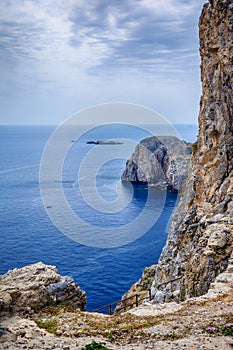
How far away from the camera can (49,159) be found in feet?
544

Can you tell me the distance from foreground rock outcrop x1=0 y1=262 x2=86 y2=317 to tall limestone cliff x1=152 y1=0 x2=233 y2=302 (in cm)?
1005

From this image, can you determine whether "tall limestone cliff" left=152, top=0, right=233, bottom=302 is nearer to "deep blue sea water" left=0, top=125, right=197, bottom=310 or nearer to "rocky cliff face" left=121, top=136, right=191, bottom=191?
"deep blue sea water" left=0, top=125, right=197, bottom=310

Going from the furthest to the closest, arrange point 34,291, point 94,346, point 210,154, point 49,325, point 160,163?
point 160,163, point 210,154, point 34,291, point 49,325, point 94,346

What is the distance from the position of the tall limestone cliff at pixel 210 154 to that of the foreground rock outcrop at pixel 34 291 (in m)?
10.0

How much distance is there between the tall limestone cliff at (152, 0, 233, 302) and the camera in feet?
104

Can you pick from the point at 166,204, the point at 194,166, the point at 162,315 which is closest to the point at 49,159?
the point at 166,204

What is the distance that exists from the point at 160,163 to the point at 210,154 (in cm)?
11557

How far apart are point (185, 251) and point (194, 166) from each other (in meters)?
10.2

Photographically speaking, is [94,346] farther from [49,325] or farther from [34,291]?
[34,291]

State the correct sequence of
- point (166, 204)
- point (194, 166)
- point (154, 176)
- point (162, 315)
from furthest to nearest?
point (154, 176) → point (166, 204) → point (194, 166) → point (162, 315)

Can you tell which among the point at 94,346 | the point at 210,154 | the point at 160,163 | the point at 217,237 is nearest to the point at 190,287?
the point at 217,237

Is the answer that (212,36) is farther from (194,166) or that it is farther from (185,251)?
(185,251)

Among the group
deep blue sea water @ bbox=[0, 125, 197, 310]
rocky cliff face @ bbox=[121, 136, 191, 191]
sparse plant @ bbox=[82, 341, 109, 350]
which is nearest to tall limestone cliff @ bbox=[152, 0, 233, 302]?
sparse plant @ bbox=[82, 341, 109, 350]

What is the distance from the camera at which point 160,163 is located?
495 feet
